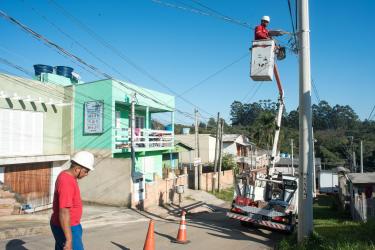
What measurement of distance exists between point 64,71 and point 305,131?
17.2 metres

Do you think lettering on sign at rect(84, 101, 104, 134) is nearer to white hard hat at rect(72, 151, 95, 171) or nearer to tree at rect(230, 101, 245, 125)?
white hard hat at rect(72, 151, 95, 171)

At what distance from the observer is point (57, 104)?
19531 millimetres

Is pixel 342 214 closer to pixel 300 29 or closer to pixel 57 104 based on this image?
pixel 300 29

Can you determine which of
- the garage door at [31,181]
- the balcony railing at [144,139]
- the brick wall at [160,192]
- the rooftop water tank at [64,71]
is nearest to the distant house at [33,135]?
the garage door at [31,181]

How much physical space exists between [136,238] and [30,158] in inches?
350

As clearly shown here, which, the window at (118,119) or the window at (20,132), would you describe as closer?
the window at (20,132)

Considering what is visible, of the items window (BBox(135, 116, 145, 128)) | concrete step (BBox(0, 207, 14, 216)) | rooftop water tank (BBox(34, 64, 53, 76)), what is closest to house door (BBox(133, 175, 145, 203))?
concrete step (BBox(0, 207, 14, 216))

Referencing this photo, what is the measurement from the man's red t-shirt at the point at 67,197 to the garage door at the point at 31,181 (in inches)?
528

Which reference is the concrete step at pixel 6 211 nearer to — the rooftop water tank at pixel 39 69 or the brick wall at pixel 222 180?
the rooftop water tank at pixel 39 69

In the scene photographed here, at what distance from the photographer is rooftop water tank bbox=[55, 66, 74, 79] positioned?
2182cm

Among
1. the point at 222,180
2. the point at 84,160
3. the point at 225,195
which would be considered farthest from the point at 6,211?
the point at 222,180

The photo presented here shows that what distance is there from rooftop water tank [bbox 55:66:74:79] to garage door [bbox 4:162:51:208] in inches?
239

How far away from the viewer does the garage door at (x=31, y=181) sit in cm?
1652

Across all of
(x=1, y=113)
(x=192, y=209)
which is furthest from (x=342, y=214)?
(x=1, y=113)
